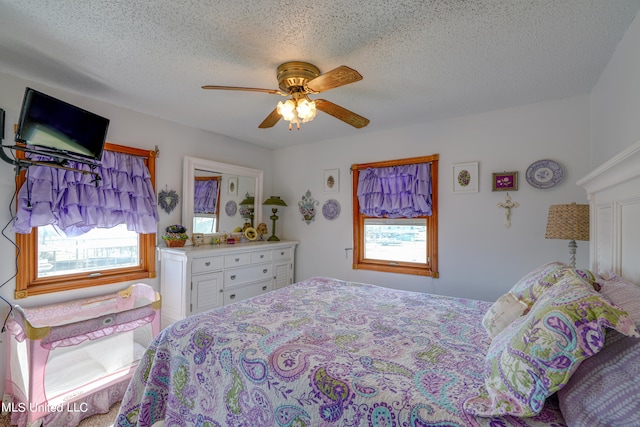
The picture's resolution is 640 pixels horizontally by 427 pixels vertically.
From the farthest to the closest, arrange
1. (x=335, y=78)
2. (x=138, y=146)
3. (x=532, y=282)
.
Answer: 1. (x=138, y=146)
2. (x=335, y=78)
3. (x=532, y=282)

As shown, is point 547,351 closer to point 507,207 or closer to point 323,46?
point 323,46

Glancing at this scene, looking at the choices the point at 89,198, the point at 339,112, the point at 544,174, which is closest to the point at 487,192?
the point at 544,174

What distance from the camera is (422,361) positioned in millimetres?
1202

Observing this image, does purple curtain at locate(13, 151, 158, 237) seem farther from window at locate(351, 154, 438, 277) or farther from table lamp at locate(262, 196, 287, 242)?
window at locate(351, 154, 438, 277)

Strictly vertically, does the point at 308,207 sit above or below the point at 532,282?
above

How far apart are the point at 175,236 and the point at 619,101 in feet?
11.9

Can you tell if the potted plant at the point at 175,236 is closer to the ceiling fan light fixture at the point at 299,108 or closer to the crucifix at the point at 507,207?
the ceiling fan light fixture at the point at 299,108

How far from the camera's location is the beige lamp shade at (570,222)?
76.4 inches

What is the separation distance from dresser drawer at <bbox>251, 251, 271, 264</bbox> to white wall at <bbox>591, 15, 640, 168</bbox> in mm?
Result: 3242

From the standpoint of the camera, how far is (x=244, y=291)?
132 inches

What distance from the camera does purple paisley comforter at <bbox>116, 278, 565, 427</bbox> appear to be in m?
0.98

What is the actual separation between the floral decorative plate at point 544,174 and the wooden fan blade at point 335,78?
79.2 inches

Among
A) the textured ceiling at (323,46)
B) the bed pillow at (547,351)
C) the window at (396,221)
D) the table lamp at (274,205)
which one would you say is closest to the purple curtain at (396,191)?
the window at (396,221)

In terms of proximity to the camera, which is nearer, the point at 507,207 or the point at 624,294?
the point at 624,294
